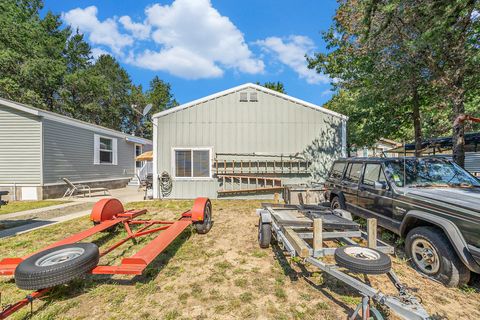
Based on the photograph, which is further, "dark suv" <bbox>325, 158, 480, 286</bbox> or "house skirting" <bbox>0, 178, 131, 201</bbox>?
"house skirting" <bbox>0, 178, 131, 201</bbox>

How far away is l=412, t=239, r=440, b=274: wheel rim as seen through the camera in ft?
10.7

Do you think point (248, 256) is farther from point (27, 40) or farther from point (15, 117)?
point (27, 40)

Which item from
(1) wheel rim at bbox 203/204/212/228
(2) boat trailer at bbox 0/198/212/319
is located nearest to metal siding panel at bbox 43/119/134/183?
(2) boat trailer at bbox 0/198/212/319

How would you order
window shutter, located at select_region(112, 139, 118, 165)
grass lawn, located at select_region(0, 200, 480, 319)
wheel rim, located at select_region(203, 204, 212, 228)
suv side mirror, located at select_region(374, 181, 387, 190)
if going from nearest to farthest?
1. grass lawn, located at select_region(0, 200, 480, 319)
2. suv side mirror, located at select_region(374, 181, 387, 190)
3. wheel rim, located at select_region(203, 204, 212, 228)
4. window shutter, located at select_region(112, 139, 118, 165)

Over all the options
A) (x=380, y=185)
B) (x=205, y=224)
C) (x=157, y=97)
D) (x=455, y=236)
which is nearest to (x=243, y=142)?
(x=205, y=224)

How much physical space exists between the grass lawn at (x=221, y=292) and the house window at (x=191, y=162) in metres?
5.58

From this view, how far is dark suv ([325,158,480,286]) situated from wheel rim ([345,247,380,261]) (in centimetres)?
132

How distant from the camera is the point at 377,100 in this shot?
9586 mm

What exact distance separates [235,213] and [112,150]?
11.6 metres

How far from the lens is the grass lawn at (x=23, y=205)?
813 cm

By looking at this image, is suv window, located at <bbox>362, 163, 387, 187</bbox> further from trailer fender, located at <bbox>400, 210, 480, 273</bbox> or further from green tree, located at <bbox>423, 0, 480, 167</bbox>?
green tree, located at <bbox>423, 0, 480, 167</bbox>

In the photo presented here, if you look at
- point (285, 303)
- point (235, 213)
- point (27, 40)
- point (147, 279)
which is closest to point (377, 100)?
point (235, 213)

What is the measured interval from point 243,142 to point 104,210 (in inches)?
246

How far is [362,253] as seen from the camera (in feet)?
8.77
